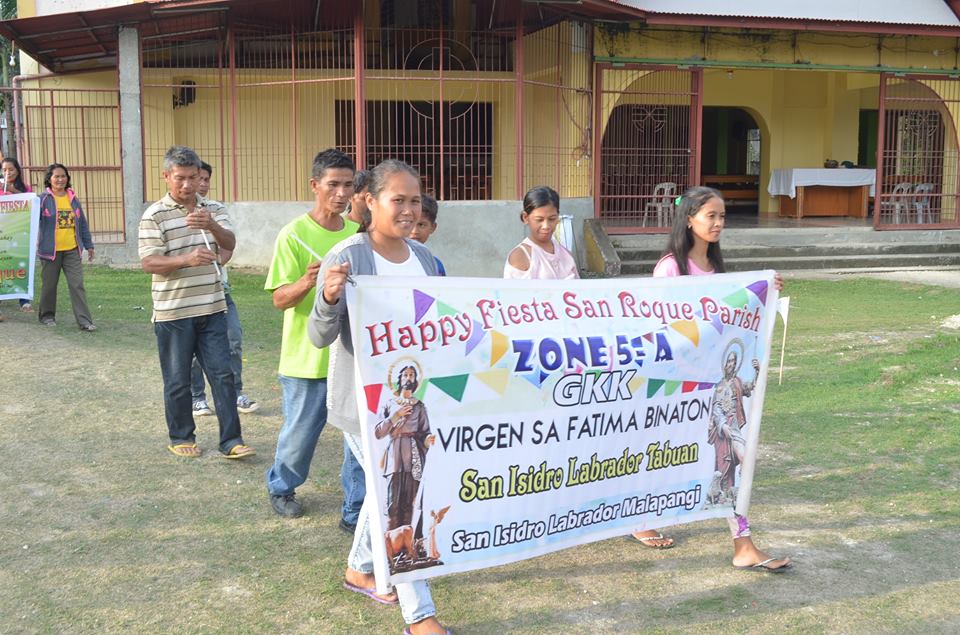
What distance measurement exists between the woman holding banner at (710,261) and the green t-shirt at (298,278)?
1.43 m

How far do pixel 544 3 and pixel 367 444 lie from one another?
10914mm

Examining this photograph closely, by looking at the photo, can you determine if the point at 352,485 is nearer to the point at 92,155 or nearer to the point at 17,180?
the point at 17,180

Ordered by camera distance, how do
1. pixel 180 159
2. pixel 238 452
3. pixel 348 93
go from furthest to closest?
pixel 348 93, pixel 238 452, pixel 180 159

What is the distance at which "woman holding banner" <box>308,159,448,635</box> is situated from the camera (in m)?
3.09

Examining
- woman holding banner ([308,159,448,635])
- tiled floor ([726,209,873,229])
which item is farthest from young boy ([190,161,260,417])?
tiled floor ([726,209,873,229])

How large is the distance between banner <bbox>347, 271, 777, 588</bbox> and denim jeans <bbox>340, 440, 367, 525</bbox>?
0.76m

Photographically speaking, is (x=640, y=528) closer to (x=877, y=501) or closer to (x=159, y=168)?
(x=877, y=501)

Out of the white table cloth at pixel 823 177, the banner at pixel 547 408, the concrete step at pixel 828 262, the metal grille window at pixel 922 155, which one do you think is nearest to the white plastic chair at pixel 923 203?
the metal grille window at pixel 922 155

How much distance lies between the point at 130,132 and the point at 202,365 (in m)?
9.95

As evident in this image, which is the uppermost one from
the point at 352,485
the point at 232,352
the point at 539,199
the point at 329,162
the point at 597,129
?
the point at 597,129

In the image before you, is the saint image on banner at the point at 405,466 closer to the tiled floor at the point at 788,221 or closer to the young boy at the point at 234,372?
the young boy at the point at 234,372

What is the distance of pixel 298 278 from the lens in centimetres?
390

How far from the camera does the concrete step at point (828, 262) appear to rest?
552 inches

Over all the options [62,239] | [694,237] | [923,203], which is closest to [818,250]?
[923,203]
